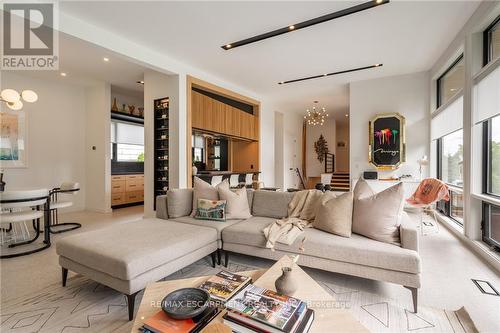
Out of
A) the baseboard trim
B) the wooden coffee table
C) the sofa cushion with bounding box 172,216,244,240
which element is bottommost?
the baseboard trim

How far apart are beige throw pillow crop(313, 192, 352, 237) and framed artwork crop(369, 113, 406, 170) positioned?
375cm

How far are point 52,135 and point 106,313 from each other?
5372 mm

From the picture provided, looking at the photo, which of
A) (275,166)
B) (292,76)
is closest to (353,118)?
(292,76)

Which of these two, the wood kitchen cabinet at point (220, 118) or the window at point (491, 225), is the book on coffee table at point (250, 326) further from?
the wood kitchen cabinet at point (220, 118)

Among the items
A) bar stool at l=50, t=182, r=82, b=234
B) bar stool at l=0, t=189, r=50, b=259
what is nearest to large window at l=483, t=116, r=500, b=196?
bar stool at l=0, t=189, r=50, b=259

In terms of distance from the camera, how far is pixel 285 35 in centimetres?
365

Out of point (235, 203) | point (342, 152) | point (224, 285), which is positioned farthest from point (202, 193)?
point (342, 152)

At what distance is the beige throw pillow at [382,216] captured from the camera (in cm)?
219

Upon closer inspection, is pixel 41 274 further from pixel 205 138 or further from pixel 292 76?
pixel 292 76

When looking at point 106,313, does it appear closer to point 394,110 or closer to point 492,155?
point 492,155

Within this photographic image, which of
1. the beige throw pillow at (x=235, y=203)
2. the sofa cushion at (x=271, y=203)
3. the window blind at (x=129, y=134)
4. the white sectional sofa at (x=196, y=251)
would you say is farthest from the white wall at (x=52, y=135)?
the sofa cushion at (x=271, y=203)

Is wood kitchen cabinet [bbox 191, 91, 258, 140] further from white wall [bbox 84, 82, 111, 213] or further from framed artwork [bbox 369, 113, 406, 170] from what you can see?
framed artwork [bbox 369, 113, 406, 170]

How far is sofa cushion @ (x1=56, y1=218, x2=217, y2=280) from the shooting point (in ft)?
5.95

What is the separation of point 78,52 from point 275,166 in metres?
6.36
